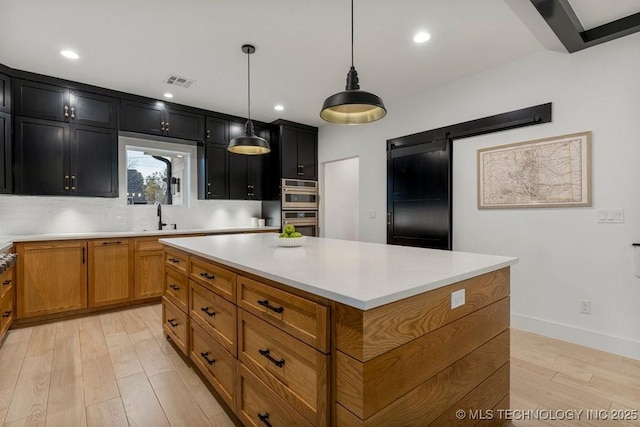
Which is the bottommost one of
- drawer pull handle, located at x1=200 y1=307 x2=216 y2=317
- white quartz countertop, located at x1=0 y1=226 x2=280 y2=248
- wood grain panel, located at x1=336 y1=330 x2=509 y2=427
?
wood grain panel, located at x1=336 y1=330 x2=509 y2=427

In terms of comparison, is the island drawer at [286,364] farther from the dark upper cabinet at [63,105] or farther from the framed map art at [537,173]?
the dark upper cabinet at [63,105]

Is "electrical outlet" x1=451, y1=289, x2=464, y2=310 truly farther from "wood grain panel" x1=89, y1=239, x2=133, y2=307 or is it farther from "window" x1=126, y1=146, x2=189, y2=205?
"window" x1=126, y1=146, x2=189, y2=205

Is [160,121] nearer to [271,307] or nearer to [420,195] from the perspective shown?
[420,195]

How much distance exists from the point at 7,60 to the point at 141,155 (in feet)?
5.42

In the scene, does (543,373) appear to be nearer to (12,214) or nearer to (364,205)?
(364,205)

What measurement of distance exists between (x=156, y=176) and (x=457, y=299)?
15.1ft

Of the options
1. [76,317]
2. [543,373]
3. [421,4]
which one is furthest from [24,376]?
[421,4]

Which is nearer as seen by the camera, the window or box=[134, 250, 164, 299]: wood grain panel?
box=[134, 250, 164, 299]: wood grain panel

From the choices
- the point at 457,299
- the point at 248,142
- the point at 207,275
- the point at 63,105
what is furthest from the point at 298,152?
the point at 457,299

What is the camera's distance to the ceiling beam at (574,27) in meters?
2.24

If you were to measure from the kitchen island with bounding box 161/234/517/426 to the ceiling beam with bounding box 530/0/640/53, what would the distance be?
6.09 feet

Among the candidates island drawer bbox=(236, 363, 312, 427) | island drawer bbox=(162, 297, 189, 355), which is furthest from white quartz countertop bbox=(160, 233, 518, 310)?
island drawer bbox=(162, 297, 189, 355)

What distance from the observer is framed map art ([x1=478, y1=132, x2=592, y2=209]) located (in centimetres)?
282

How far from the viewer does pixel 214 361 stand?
6.48 ft
